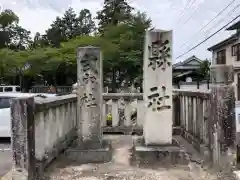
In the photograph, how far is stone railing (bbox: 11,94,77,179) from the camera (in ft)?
16.1

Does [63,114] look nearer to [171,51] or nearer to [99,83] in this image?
[99,83]

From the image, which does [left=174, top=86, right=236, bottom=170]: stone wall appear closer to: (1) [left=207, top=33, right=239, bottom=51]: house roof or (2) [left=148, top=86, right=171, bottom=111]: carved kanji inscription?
(2) [left=148, top=86, right=171, bottom=111]: carved kanji inscription

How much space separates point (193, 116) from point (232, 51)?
25490 mm

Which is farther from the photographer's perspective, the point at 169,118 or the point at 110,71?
the point at 110,71

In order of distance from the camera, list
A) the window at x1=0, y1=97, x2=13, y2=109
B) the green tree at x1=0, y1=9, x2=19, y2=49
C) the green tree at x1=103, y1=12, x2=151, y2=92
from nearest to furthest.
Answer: the window at x1=0, y1=97, x2=13, y2=109 → the green tree at x1=103, y1=12, x2=151, y2=92 → the green tree at x1=0, y1=9, x2=19, y2=49

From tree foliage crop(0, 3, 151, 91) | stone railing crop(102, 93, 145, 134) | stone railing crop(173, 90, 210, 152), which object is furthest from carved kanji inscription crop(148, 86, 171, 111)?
tree foliage crop(0, 3, 151, 91)

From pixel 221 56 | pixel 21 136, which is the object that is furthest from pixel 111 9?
pixel 21 136

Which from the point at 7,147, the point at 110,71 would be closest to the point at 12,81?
the point at 110,71

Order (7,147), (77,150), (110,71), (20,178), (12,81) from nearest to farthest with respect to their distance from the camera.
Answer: (20,178), (77,150), (7,147), (110,71), (12,81)

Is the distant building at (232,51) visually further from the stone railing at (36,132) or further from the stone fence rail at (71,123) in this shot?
the stone railing at (36,132)

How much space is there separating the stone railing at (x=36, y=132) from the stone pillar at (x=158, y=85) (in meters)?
1.71

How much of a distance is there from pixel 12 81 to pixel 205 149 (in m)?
37.6

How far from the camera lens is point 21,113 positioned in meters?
4.91

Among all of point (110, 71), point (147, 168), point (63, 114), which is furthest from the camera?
point (110, 71)
